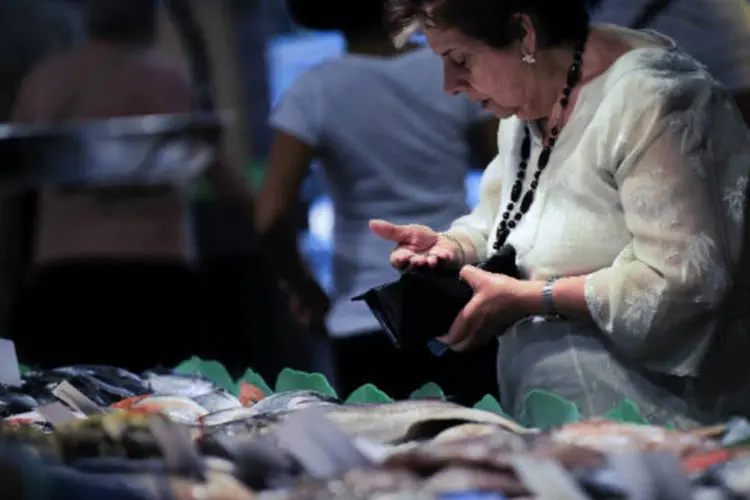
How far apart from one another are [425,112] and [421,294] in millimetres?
320

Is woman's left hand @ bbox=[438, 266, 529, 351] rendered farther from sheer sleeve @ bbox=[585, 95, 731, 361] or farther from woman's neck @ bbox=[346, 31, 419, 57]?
woman's neck @ bbox=[346, 31, 419, 57]

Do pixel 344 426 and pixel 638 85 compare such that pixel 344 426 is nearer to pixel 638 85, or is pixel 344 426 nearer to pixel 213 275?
pixel 638 85

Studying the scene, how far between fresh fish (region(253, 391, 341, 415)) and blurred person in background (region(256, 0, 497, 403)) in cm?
14

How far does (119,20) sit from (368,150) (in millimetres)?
875

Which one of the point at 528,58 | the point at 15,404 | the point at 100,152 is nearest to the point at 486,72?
the point at 528,58

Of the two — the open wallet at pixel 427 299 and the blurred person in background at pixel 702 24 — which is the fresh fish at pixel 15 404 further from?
the blurred person in background at pixel 702 24

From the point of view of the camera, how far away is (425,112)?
53.4 inches

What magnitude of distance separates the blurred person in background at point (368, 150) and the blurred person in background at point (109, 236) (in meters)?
0.63

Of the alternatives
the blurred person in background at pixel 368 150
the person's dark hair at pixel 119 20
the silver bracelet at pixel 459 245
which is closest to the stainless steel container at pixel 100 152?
the person's dark hair at pixel 119 20

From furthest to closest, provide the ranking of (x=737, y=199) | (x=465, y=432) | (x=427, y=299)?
(x=427, y=299), (x=737, y=199), (x=465, y=432)

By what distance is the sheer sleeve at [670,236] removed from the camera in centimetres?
98

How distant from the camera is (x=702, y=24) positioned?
107 centimetres

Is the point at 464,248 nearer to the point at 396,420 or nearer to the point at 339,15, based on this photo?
the point at 396,420

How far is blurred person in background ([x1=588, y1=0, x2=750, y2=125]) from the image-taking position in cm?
105
